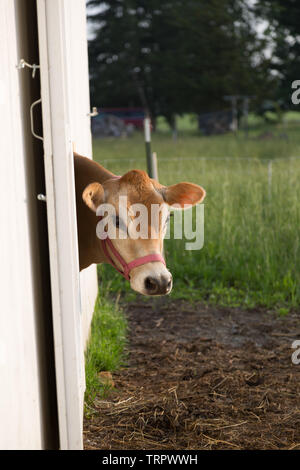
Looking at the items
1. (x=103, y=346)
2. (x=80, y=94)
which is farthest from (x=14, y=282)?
(x=80, y=94)

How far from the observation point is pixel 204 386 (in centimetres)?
400

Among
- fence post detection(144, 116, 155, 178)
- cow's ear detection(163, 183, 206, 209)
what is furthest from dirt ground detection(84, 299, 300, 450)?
fence post detection(144, 116, 155, 178)

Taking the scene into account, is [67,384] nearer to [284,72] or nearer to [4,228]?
[4,228]

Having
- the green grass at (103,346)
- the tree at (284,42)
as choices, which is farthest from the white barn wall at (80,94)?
the tree at (284,42)

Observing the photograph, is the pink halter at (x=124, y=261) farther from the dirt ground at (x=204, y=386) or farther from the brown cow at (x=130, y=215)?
the dirt ground at (x=204, y=386)

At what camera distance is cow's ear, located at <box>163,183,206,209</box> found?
331 centimetres

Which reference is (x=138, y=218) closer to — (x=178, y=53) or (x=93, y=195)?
(x=93, y=195)

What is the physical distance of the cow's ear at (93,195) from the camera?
3.08m

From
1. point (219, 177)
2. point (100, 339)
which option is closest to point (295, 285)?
point (100, 339)

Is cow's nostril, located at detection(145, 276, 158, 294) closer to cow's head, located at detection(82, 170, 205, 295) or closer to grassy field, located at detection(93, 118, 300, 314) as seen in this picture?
cow's head, located at detection(82, 170, 205, 295)

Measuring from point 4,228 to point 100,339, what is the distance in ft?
8.84

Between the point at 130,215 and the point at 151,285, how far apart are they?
37 centimetres

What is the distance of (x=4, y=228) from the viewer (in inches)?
81.5

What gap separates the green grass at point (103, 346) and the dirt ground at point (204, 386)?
0.28 feet
